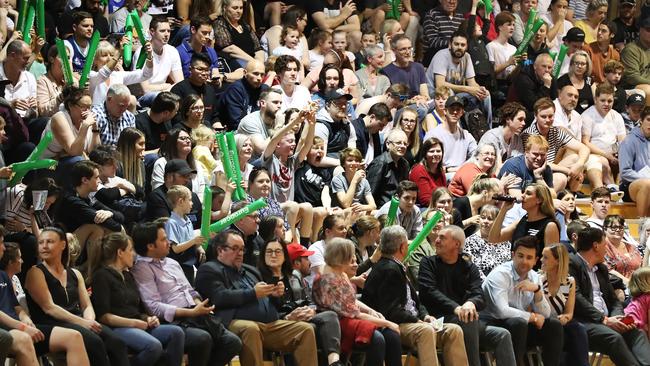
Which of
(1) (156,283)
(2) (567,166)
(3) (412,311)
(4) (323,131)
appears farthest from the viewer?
(2) (567,166)

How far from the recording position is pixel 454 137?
12.0 m

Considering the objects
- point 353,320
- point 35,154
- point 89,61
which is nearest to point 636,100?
point 89,61

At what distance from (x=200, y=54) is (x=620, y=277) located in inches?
139

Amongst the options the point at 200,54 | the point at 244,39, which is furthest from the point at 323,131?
the point at 244,39

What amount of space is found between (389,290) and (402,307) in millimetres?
134

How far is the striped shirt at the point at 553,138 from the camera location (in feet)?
39.5

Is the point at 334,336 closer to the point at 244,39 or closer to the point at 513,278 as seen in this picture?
the point at 513,278

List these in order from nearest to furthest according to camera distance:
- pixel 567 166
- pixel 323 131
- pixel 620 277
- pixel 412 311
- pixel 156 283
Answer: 1. pixel 156 283
2. pixel 412 311
3. pixel 620 277
4. pixel 323 131
5. pixel 567 166

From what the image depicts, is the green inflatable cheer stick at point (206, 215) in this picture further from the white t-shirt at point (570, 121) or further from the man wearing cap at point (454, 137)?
the white t-shirt at point (570, 121)

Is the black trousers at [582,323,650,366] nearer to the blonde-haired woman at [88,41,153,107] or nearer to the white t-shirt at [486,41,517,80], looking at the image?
the blonde-haired woman at [88,41,153,107]

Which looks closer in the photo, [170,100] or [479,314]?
[479,314]

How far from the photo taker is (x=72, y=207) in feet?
29.4

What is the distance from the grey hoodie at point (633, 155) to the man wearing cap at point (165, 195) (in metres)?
3.94

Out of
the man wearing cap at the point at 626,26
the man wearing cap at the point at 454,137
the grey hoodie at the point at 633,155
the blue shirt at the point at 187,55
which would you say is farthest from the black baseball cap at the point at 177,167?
the man wearing cap at the point at 626,26
